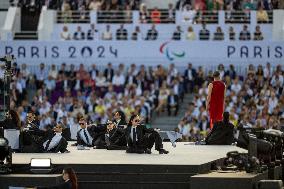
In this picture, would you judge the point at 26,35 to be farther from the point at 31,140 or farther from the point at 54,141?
the point at 54,141

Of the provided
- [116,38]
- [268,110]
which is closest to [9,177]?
[268,110]

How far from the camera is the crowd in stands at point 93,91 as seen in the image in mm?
41188

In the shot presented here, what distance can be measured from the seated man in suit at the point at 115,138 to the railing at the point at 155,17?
678 inches

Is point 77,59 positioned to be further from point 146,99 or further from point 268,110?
point 268,110

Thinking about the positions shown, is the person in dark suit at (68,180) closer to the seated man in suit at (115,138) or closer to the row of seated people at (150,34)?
the seated man in suit at (115,138)

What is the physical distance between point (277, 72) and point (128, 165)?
61.5ft

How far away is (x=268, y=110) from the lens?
3931cm

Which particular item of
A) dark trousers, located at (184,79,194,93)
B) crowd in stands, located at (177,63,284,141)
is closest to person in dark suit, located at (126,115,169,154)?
crowd in stands, located at (177,63,284,141)

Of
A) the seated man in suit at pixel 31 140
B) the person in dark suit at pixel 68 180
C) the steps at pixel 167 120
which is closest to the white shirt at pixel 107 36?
the steps at pixel 167 120

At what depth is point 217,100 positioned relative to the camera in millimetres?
30438

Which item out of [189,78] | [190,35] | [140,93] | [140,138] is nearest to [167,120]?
[140,93]

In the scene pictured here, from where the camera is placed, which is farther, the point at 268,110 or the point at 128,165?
the point at 268,110

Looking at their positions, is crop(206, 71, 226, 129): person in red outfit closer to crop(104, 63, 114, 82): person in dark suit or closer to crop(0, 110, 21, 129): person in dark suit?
crop(0, 110, 21, 129): person in dark suit

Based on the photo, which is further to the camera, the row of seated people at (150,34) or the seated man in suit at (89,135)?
the row of seated people at (150,34)
